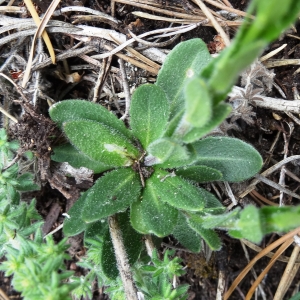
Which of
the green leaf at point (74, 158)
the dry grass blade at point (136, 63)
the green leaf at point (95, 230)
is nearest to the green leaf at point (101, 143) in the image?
the green leaf at point (74, 158)

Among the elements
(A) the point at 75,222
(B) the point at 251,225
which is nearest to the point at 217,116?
(B) the point at 251,225

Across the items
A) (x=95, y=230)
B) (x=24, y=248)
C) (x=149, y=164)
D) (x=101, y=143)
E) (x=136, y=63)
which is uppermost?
(x=136, y=63)

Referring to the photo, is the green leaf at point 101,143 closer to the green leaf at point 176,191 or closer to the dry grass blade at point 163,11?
the green leaf at point 176,191

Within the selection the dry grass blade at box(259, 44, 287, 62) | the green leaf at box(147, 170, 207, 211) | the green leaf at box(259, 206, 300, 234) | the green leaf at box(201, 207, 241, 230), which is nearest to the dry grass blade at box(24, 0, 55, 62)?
the green leaf at box(147, 170, 207, 211)

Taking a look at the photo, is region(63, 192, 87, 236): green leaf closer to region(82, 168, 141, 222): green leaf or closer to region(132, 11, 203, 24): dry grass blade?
region(82, 168, 141, 222): green leaf

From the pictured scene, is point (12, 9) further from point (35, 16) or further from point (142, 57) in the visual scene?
point (142, 57)

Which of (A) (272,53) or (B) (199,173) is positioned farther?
(A) (272,53)
